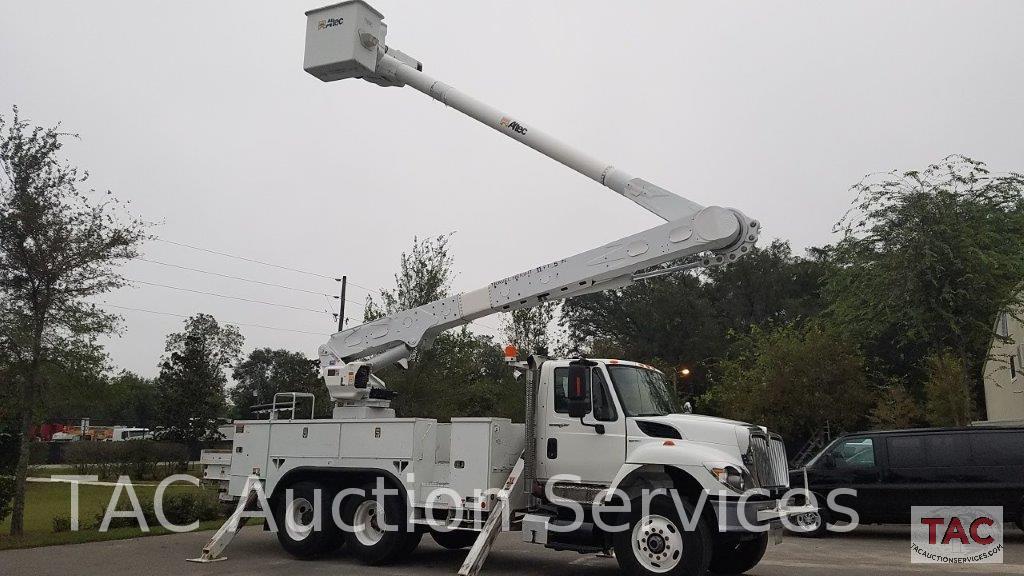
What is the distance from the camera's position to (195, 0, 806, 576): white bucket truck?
30.5 ft

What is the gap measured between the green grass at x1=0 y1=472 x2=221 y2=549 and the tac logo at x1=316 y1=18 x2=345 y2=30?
8912 mm

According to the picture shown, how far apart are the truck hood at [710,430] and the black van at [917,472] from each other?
4.39m

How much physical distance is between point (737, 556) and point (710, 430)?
191cm

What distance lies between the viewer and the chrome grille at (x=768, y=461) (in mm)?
9578

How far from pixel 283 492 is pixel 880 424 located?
19.7 m

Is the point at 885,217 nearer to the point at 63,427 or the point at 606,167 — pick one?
the point at 606,167

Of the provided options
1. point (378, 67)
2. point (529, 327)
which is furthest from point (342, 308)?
point (378, 67)

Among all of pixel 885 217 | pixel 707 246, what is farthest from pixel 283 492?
pixel 885 217

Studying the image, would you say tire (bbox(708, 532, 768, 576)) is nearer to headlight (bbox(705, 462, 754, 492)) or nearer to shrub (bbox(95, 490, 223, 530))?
headlight (bbox(705, 462, 754, 492))

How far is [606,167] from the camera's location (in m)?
11.5

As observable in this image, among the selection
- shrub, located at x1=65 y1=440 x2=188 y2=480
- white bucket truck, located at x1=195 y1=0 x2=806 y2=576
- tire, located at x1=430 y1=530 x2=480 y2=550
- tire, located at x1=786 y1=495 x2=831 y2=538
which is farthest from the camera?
shrub, located at x1=65 y1=440 x2=188 y2=480

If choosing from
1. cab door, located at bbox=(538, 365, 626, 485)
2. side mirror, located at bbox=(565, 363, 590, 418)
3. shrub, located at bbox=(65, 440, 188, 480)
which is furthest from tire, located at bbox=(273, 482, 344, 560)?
shrub, located at bbox=(65, 440, 188, 480)

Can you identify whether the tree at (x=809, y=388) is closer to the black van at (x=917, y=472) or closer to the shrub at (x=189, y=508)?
the black van at (x=917, y=472)

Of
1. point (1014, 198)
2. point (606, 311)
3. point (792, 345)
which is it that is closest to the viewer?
point (1014, 198)
